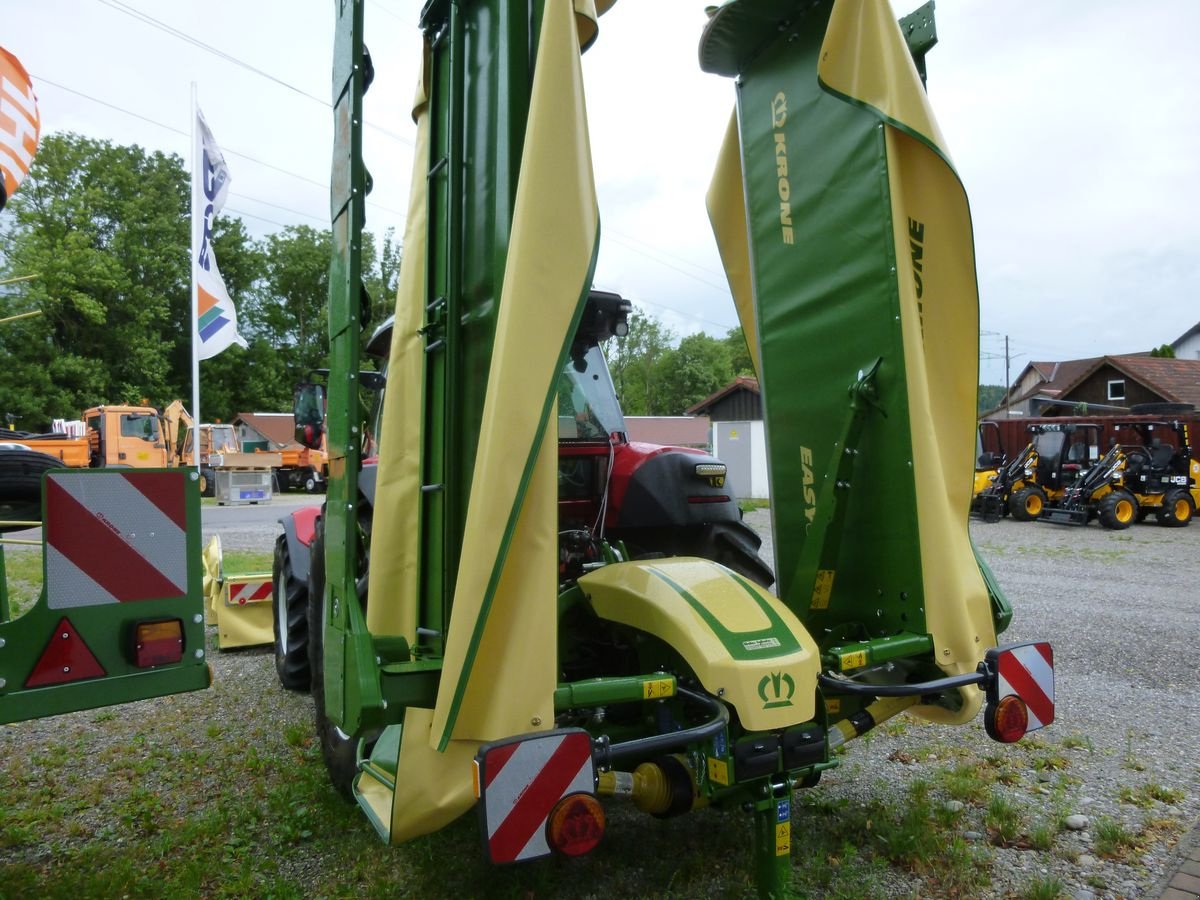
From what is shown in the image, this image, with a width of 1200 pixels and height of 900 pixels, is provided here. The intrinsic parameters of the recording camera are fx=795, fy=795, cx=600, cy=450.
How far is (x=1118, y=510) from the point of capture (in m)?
14.6

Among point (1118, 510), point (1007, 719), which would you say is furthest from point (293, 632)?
point (1118, 510)

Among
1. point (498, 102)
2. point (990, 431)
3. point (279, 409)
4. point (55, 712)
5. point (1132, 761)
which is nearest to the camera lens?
point (55, 712)

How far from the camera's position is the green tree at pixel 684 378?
190 feet

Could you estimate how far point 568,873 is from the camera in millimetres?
2742

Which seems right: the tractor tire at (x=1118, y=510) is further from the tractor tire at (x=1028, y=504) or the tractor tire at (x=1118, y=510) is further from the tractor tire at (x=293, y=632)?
the tractor tire at (x=293, y=632)

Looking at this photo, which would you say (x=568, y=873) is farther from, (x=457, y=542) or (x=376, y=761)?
(x=457, y=542)

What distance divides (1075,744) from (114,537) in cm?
420

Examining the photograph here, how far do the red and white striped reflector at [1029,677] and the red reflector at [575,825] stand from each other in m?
1.44

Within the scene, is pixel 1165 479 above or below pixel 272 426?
below

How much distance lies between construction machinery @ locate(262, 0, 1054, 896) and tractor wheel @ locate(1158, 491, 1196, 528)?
15244 millimetres

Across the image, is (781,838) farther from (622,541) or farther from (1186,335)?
(1186,335)

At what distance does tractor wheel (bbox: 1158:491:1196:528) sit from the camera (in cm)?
1496

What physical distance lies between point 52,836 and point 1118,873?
3871 mm

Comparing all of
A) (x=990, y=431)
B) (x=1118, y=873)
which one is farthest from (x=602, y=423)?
(x=990, y=431)
